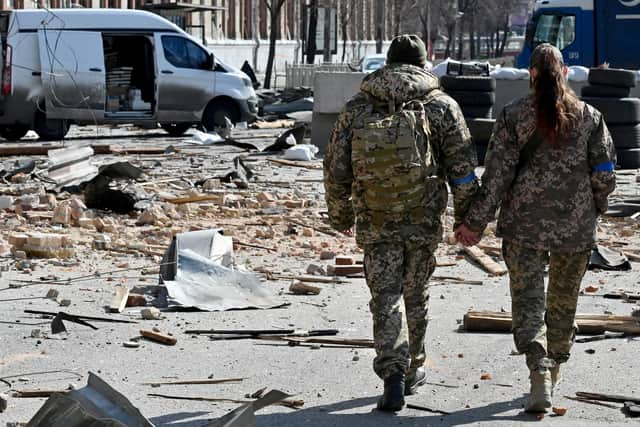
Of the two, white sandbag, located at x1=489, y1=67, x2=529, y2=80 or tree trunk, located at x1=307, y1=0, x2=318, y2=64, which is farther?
tree trunk, located at x1=307, y1=0, x2=318, y2=64

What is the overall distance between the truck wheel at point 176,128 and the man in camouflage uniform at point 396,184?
62.9ft

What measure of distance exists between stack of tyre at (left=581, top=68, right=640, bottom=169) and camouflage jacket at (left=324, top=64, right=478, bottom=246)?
40.3 feet

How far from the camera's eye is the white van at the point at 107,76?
22.8 metres

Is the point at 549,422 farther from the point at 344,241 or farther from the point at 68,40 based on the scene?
the point at 68,40

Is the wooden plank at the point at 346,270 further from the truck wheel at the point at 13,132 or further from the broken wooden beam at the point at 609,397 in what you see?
the truck wheel at the point at 13,132

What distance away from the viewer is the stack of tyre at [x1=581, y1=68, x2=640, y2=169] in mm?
17812

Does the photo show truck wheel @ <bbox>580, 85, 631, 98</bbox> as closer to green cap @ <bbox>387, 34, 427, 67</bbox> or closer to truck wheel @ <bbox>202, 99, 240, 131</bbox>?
truck wheel @ <bbox>202, 99, 240, 131</bbox>

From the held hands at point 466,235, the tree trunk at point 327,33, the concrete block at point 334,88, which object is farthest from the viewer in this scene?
the tree trunk at point 327,33

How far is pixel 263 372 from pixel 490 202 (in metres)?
1.59

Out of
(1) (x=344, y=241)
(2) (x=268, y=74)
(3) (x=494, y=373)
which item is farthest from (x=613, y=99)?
(2) (x=268, y=74)

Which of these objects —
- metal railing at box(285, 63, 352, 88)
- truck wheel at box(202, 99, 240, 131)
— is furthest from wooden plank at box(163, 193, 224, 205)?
metal railing at box(285, 63, 352, 88)

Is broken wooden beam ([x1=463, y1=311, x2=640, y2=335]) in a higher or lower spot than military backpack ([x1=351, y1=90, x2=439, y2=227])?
lower

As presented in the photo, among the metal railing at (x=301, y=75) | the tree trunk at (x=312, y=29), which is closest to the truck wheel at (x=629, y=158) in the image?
the metal railing at (x=301, y=75)

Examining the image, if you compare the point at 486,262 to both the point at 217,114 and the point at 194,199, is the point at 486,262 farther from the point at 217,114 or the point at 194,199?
the point at 217,114
